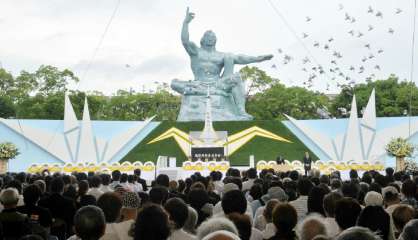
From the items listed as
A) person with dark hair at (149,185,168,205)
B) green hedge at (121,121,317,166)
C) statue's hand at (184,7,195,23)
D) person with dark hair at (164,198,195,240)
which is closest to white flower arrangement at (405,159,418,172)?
green hedge at (121,121,317,166)

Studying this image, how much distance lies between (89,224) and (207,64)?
142 feet

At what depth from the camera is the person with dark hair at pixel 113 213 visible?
5.93 m

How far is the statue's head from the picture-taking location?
4788cm

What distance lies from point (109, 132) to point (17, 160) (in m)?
6.81

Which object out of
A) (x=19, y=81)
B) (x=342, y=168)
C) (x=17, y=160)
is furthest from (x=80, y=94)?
(x=342, y=168)

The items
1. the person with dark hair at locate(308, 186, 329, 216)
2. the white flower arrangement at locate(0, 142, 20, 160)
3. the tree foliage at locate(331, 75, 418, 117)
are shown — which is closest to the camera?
the person with dark hair at locate(308, 186, 329, 216)

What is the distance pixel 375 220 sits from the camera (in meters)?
5.43

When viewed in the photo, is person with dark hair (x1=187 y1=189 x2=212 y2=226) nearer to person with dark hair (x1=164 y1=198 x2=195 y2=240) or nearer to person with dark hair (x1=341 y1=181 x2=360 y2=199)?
person with dark hair (x1=341 y1=181 x2=360 y2=199)

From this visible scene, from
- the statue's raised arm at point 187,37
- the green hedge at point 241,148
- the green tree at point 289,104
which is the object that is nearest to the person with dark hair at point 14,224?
the green hedge at point 241,148

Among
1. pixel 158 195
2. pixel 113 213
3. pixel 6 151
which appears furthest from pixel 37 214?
pixel 6 151

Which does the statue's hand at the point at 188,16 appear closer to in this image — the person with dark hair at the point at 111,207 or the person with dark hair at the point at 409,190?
the person with dark hair at the point at 409,190

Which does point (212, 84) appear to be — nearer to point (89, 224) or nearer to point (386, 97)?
point (386, 97)

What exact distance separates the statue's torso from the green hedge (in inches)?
165

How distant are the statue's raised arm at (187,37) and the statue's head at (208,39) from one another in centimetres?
81
